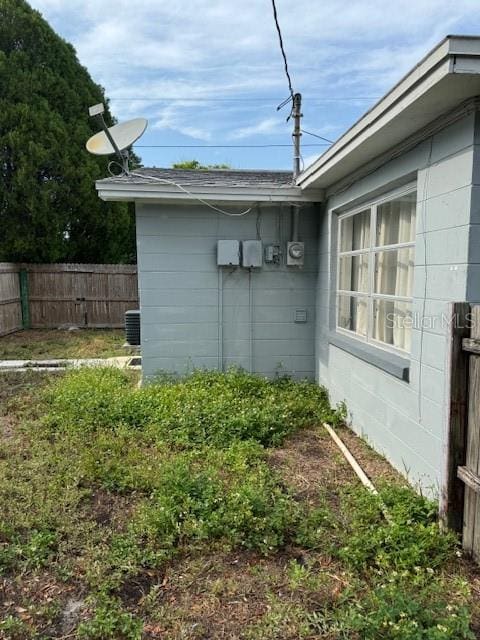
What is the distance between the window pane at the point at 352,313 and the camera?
4255mm

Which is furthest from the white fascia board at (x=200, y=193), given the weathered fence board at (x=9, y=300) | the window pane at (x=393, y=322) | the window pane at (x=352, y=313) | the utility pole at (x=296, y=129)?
the weathered fence board at (x=9, y=300)

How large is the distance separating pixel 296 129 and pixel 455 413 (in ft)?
16.8

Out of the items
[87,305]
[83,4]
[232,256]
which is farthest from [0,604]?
[87,305]

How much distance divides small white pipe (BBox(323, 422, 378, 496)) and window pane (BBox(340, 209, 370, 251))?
1865 millimetres

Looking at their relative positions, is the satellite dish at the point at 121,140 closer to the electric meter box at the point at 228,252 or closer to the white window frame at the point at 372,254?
the electric meter box at the point at 228,252

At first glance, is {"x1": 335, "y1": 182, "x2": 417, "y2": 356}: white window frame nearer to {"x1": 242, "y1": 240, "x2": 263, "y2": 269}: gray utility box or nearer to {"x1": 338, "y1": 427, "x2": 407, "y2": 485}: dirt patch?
{"x1": 338, "y1": 427, "x2": 407, "y2": 485}: dirt patch

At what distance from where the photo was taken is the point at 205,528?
2506 mm

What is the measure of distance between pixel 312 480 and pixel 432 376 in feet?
4.00

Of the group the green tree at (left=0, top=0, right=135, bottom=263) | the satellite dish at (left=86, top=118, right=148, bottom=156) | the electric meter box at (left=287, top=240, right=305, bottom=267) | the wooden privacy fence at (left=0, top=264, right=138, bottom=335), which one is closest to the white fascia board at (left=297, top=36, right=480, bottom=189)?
the electric meter box at (left=287, top=240, right=305, bottom=267)

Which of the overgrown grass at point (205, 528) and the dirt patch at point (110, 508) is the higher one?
the overgrown grass at point (205, 528)

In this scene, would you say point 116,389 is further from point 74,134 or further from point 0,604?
point 74,134

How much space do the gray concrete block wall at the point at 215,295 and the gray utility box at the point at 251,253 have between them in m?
0.16

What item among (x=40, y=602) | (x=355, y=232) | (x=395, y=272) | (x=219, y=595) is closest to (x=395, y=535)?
(x=219, y=595)

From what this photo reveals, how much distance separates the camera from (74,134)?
11508 mm
